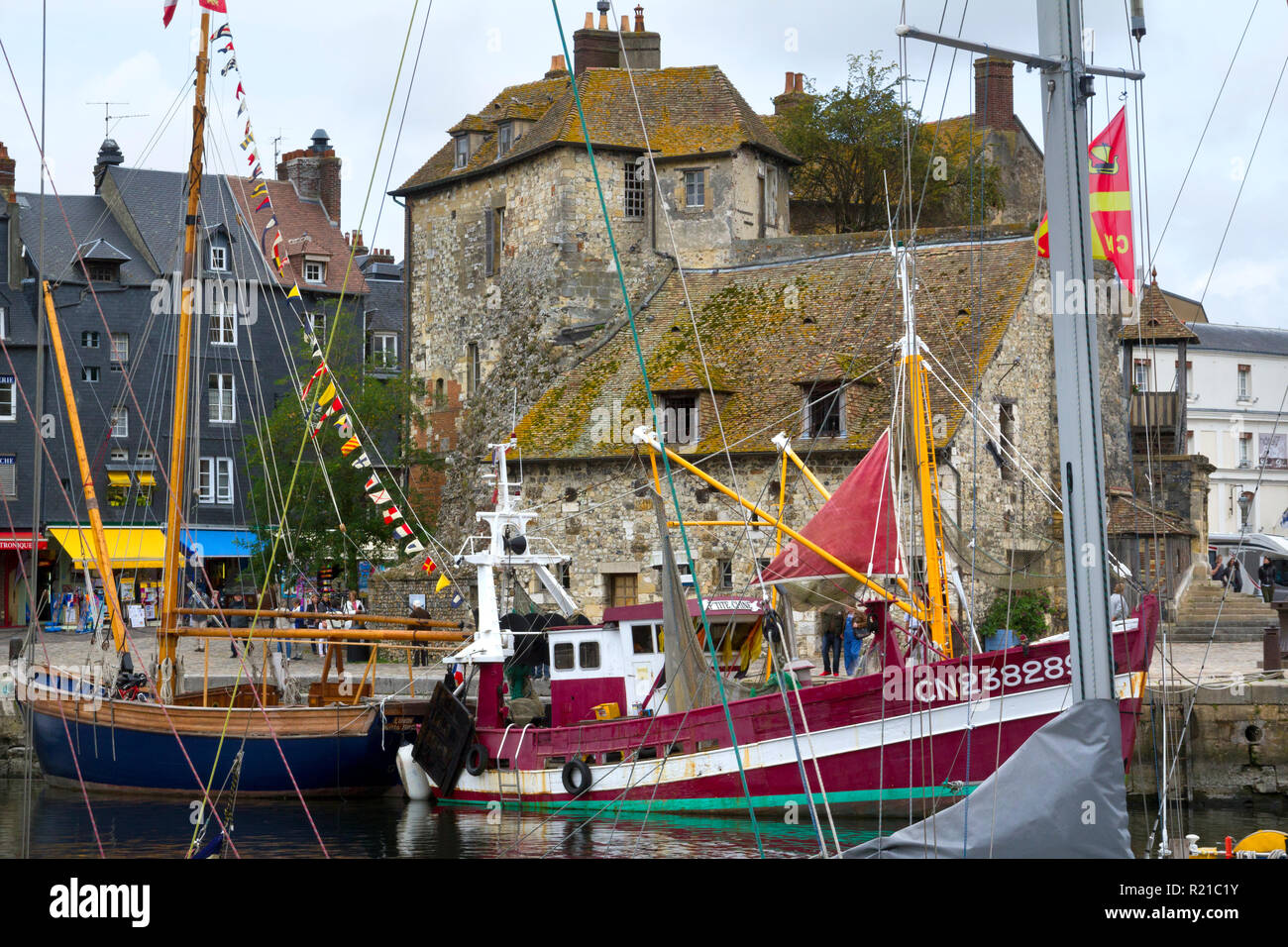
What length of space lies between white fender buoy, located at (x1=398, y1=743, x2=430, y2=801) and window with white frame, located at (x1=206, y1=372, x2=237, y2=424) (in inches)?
1094

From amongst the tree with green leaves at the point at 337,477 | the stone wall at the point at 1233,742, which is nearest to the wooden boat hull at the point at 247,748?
the stone wall at the point at 1233,742

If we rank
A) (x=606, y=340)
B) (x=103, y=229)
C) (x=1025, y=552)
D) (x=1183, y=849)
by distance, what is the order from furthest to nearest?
(x=103, y=229) → (x=606, y=340) → (x=1025, y=552) → (x=1183, y=849)

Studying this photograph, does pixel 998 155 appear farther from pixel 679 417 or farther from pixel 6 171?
pixel 6 171

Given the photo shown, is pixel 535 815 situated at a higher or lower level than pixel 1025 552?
lower

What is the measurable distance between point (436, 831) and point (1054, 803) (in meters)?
12.9

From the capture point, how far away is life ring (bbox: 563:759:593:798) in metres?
22.3

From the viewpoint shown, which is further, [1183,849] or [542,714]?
[542,714]

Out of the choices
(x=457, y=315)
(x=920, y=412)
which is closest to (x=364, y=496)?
(x=457, y=315)

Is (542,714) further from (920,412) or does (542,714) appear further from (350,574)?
(350,574)

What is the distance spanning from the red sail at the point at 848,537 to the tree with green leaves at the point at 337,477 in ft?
55.3

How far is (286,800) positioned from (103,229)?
31.2 metres

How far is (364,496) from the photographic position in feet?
138

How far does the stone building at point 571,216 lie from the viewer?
128ft
